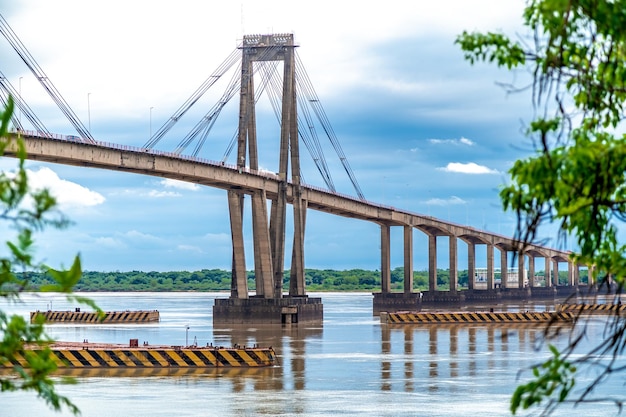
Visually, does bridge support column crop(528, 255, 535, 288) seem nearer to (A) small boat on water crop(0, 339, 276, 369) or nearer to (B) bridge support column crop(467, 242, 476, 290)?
(B) bridge support column crop(467, 242, 476, 290)

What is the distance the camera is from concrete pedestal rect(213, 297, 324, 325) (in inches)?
3046

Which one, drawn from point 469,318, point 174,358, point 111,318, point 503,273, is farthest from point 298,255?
point 503,273

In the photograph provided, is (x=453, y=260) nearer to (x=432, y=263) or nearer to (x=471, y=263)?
(x=432, y=263)

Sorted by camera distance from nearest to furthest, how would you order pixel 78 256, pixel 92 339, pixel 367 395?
1. pixel 78 256
2. pixel 367 395
3. pixel 92 339

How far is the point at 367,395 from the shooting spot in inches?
1265

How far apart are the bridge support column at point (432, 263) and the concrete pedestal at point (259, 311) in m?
52.3

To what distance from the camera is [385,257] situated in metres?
115

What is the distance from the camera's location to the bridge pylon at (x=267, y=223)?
3081 inches

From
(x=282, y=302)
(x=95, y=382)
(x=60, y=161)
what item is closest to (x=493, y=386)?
(x=95, y=382)

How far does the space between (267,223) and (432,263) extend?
53347 mm

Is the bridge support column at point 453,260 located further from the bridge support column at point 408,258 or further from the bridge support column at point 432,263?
the bridge support column at point 408,258

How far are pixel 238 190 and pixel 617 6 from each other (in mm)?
72555

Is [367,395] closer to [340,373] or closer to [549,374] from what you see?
[340,373]

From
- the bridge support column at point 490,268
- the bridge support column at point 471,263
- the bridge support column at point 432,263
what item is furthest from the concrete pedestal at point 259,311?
the bridge support column at point 490,268
